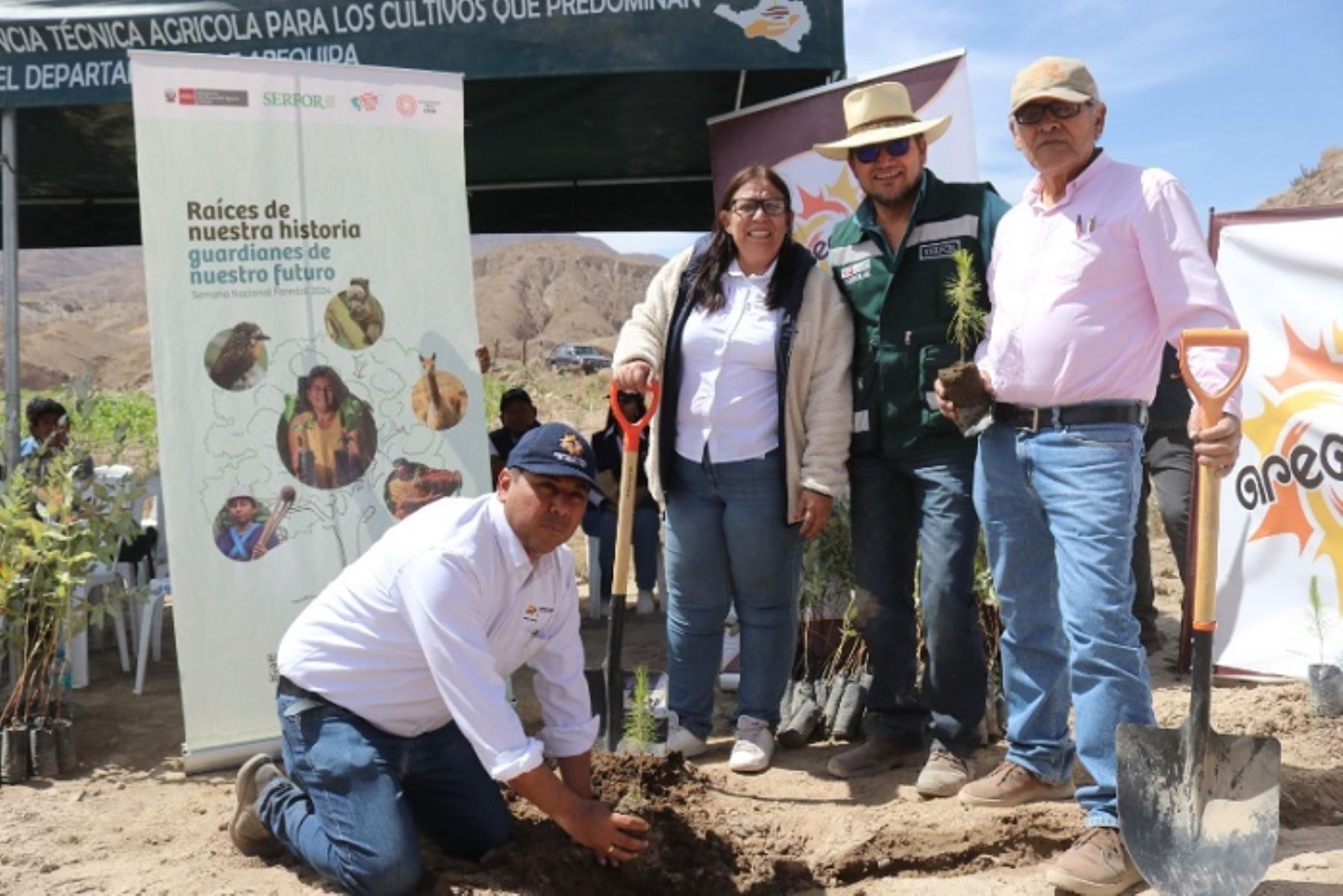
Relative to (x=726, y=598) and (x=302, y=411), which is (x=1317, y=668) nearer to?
(x=726, y=598)

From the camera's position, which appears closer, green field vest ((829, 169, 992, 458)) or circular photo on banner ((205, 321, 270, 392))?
green field vest ((829, 169, 992, 458))

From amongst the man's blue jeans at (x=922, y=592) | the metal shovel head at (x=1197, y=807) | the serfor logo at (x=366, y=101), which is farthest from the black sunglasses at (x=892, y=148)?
the serfor logo at (x=366, y=101)

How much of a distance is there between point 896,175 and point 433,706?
6.66ft

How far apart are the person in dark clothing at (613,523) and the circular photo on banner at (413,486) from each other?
2579 millimetres

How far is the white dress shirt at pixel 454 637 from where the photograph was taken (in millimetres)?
2789

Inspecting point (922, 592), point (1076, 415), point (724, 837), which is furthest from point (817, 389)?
point (724, 837)

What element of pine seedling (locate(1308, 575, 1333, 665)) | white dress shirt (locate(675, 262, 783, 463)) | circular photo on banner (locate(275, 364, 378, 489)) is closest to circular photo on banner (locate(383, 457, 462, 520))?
circular photo on banner (locate(275, 364, 378, 489))

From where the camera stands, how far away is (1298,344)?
4996 millimetres

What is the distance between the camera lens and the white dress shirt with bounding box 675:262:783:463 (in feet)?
12.7

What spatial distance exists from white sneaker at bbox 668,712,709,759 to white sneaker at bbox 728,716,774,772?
123 millimetres

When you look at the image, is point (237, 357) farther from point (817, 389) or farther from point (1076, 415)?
point (1076, 415)

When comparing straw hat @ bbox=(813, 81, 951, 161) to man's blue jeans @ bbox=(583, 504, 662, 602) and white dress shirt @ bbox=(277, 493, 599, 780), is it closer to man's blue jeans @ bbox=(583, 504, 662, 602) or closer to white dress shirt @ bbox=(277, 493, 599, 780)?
white dress shirt @ bbox=(277, 493, 599, 780)

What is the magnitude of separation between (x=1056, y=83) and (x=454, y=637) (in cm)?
192

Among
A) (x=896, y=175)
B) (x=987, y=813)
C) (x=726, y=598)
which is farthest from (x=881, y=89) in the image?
(x=987, y=813)
